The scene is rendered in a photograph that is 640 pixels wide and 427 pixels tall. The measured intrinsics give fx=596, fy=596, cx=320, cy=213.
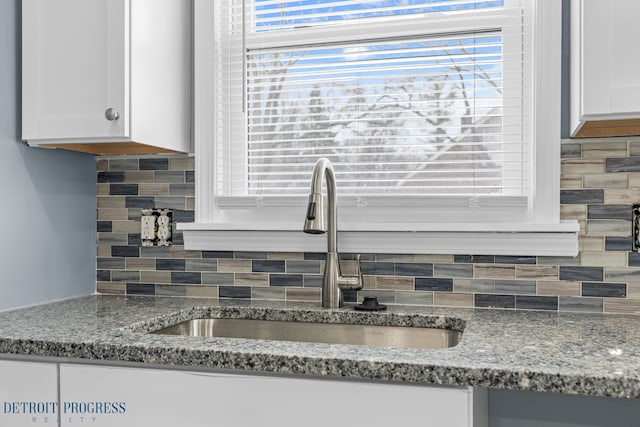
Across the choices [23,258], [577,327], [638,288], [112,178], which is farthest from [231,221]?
[638,288]

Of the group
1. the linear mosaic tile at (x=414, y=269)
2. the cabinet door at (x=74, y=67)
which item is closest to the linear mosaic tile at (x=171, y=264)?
the cabinet door at (x=74, y=67)

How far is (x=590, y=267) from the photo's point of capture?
173 cm

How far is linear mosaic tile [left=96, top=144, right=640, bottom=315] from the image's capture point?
171 centimetres

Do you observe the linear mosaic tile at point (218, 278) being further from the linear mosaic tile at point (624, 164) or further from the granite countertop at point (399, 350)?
the linear mosaic tile at point (624, 164)

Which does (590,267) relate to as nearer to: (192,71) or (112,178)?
(192,71)

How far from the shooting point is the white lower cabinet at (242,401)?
1.12 m

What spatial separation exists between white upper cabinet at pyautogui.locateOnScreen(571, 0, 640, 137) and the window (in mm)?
334

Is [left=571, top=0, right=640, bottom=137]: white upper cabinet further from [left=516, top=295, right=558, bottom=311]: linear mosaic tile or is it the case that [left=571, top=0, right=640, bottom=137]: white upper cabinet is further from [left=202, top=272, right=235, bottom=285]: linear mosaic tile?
[left=202, top=272, right=235, bottom=285]: linear mosaic tile

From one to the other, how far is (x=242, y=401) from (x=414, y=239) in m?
0.82

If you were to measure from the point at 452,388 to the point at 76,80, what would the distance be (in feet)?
4.44

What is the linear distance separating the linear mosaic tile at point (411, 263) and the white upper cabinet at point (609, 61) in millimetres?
325

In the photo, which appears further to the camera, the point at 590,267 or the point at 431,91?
the point at 431,91

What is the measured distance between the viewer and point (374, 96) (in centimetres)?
193

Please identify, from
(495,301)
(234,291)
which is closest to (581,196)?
(495,301)
